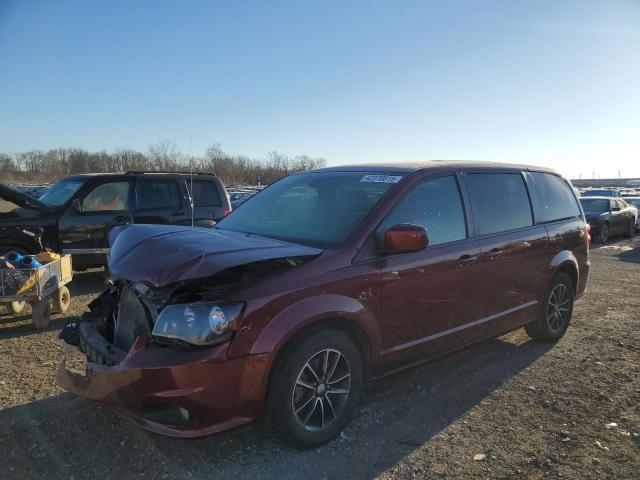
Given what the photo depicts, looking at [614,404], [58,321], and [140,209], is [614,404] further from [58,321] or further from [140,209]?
[140,209]

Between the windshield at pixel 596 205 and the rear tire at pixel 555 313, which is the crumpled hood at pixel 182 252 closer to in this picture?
the rear tire at pixel 555 313

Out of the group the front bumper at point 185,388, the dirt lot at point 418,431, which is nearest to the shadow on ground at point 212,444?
the dirt lot at point 418,431

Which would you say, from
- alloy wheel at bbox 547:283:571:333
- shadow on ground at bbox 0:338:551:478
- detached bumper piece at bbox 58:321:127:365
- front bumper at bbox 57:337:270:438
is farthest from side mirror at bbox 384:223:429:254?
alloy wheel at bbox 547:283:571:333

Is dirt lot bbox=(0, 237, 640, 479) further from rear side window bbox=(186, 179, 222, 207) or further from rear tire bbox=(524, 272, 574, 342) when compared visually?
rear side window bbox=(186, 179, 222, 207)

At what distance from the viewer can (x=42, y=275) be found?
19.0ft

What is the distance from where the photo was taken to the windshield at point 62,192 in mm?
8242

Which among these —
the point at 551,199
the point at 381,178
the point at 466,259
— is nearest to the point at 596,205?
the point at 551,199

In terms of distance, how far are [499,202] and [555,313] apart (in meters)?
1.63

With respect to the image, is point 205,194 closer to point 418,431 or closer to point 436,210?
point 436,210

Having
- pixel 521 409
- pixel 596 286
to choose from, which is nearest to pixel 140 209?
pixel 521 409

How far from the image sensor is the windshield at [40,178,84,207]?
8.24 m

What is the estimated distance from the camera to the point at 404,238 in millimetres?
3381

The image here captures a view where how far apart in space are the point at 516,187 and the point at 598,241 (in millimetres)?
14146

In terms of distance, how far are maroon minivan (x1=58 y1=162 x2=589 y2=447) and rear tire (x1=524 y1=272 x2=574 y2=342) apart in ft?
1.54
